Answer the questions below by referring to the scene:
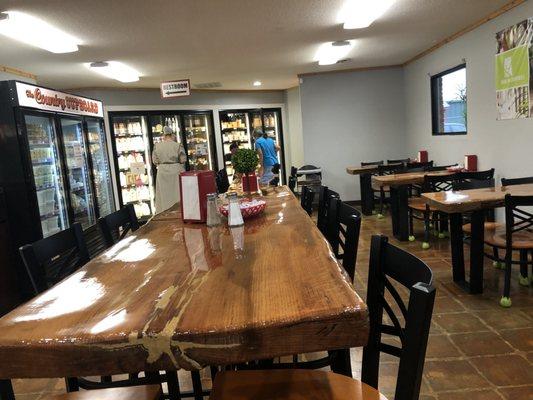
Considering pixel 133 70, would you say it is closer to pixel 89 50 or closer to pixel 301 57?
Answer: pixel 89 50

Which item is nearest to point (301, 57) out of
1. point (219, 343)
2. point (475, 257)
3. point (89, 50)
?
point (89, 50)

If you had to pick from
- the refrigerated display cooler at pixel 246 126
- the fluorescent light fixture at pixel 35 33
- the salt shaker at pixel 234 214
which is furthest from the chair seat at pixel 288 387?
the refrigerated display cooler at pixel 246 126

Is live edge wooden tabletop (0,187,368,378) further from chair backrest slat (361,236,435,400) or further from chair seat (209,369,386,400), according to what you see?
chair seat (209,369,386,400)

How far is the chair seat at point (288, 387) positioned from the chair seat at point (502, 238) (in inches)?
89.7

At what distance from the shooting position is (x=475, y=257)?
3201 millimetres

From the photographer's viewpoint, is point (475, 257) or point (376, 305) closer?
point (376, 305)

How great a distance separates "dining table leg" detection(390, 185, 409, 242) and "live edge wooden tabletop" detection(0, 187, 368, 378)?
370 cm

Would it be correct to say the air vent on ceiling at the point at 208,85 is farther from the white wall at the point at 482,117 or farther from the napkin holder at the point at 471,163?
the napkin holder at the point at 471,163

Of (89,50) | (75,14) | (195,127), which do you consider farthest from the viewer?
(195,127)

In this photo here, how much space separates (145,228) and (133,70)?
4863mm

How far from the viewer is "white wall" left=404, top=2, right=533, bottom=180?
14.3 ft

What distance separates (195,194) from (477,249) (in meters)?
2.26

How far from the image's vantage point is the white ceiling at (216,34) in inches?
145

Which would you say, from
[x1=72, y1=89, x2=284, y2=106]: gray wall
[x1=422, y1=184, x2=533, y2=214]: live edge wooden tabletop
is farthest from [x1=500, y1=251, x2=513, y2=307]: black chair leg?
[x1=72, y1=89, x2=284, y2=106]: gray wall
